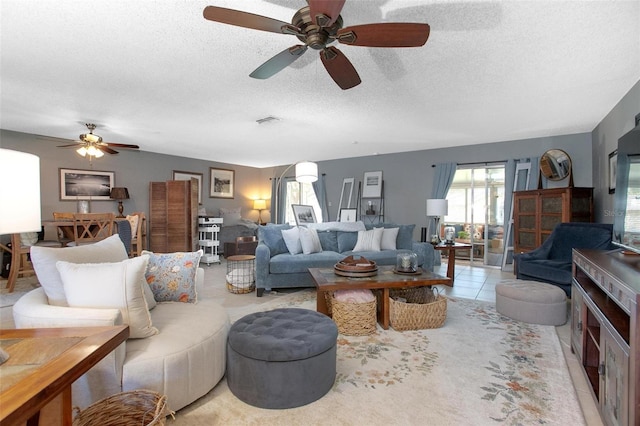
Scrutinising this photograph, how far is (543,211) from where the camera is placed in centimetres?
466

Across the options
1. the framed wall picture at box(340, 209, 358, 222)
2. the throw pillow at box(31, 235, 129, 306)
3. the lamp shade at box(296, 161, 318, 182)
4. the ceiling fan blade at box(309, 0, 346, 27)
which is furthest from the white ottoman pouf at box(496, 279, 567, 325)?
Answer: the framed wall picture at box(340, 209, 358, 222)

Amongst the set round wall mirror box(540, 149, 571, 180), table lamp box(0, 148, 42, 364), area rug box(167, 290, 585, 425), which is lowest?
area rug box(167, 290, 585, 425)

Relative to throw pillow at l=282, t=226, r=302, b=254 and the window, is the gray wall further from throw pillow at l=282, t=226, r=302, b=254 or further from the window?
the window

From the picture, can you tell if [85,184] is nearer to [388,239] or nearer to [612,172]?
[388,239]

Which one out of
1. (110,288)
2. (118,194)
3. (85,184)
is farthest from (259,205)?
(110,288)

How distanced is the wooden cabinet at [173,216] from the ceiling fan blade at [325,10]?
16.5ft

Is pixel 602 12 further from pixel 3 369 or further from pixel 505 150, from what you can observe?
pixel 505 150

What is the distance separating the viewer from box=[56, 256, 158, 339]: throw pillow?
1.53m

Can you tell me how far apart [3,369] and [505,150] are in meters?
6.53

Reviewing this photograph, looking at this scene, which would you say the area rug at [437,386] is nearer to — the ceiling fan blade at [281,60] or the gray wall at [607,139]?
the ceiling fan blade at [281,60]

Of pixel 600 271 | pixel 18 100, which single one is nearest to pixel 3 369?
pixel 600 271

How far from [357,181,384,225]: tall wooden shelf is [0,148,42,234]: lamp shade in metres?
6.10

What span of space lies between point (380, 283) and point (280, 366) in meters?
1.34

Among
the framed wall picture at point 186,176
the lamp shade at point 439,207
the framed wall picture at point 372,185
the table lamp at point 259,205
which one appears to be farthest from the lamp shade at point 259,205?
the lamp shade at point 439,207
